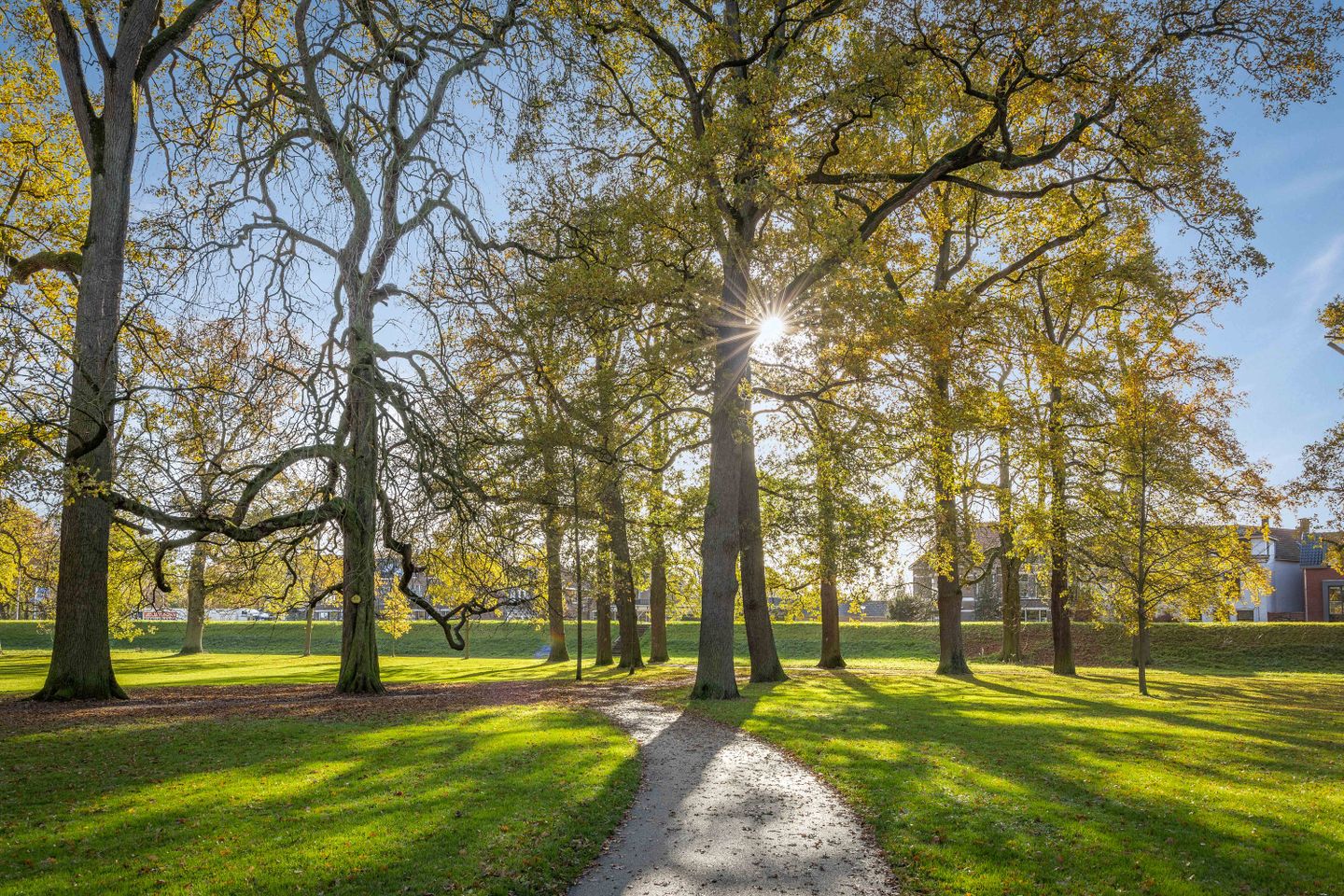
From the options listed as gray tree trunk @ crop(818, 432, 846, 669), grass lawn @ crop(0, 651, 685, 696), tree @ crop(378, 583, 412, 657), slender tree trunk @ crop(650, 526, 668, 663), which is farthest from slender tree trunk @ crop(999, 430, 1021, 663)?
tree @ crop(378, 583, 412, 657)

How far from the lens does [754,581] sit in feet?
69.7

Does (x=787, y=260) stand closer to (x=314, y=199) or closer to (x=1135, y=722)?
(x=314, y=199)

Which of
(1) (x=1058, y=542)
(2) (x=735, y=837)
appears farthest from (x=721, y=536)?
(1) (x=1058, y=542)

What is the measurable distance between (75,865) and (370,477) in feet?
21.0

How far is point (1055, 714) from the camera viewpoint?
50.3 feet

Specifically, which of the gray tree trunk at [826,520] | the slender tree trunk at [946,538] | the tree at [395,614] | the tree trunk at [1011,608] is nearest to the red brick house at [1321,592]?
the tree trunk at [1011,608]

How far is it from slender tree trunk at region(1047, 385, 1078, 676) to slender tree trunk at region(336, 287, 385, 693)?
1933 cm

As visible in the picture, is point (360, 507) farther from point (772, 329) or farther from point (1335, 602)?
point (1335, 602)

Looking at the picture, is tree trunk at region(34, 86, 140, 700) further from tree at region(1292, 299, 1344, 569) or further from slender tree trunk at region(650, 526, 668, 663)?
tree at region(1292, 299, 1344, 569)

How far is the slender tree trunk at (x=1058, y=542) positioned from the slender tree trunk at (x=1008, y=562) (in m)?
1.32

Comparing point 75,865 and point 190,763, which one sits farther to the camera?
point 190,763

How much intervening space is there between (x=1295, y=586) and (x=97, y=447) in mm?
70453

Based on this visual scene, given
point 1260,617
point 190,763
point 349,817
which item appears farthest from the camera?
point 1260,617

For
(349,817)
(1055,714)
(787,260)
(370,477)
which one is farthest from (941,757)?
(787,260)
